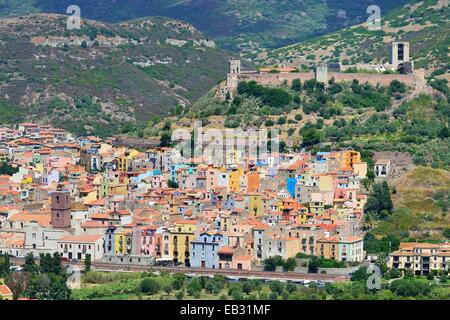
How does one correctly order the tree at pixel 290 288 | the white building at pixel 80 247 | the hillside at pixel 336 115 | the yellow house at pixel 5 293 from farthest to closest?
the hillside at pixel 336 115 → the white building at pixel 80 247 → the tree at pixel 290 288 → the yellow house at pixel 5 293

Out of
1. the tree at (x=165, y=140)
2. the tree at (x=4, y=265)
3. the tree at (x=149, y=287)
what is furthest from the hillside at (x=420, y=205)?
the tree at (x=165, y=140)

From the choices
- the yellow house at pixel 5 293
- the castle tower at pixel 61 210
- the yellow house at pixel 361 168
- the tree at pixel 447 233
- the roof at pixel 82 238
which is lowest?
the yellow house at pixel 5 293

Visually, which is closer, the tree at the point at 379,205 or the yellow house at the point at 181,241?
the yellow house at the point at 181,241

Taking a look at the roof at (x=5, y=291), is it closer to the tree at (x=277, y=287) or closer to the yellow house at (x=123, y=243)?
the tree at (x=277, y=287)

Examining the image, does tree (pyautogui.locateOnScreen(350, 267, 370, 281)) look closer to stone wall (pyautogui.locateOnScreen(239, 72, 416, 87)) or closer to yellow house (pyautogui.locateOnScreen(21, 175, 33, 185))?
yellow house (pyautogui.locateOnScreen(21, 175, 33, 185))

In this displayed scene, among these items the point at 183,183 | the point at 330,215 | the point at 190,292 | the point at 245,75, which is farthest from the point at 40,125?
the point at 190,292

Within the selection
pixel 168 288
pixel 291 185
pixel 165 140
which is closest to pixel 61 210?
pixel 291 185

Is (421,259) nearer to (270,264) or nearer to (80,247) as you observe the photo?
(270,264)
